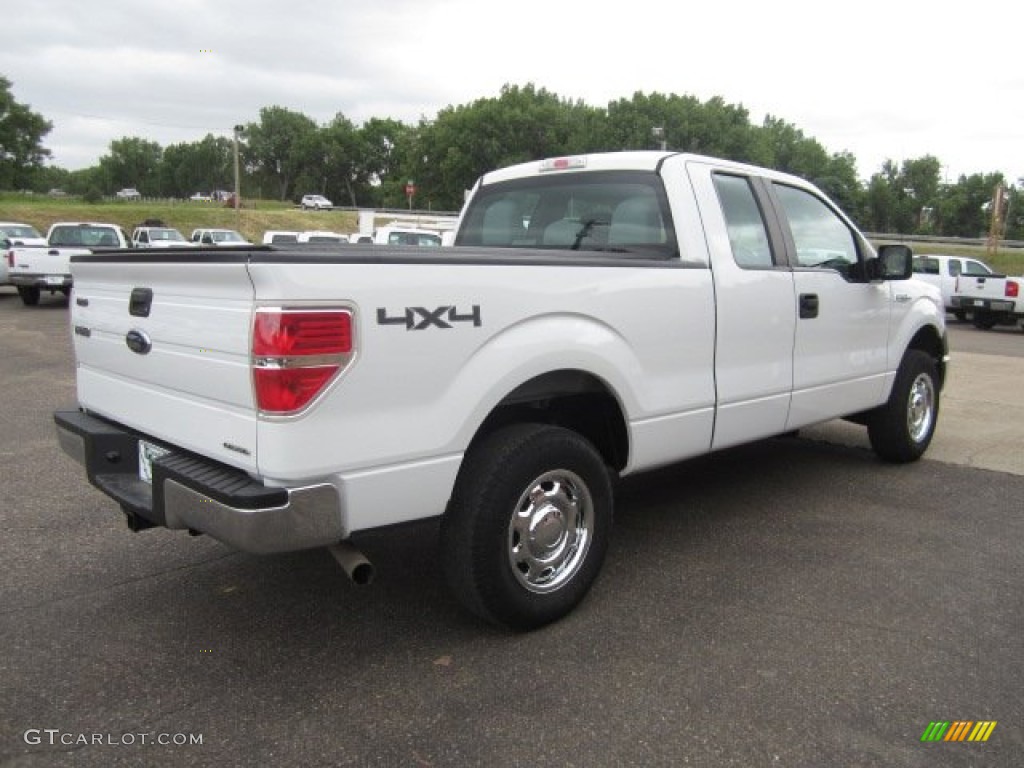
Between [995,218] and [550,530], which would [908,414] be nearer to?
[550,530]

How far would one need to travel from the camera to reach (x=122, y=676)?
2969 millimetres

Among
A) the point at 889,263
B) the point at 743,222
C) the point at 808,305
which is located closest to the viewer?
the point at 743,222

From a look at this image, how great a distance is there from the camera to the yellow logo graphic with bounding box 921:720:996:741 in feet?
8.72

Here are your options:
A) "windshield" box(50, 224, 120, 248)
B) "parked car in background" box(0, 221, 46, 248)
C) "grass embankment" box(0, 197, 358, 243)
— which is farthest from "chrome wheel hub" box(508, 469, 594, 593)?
"grass embankment" box(0, 197, 358, 243)

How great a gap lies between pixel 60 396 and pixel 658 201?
688 centimetres

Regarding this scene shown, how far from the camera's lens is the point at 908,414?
5.77 meters

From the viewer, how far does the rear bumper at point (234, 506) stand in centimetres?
253

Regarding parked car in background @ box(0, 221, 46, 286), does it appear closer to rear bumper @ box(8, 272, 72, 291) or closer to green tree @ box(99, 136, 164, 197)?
rear bumper @ box(8, 272, 72, 291)

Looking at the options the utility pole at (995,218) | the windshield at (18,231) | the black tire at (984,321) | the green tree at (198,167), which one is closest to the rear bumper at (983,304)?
the black tire at (984,321)

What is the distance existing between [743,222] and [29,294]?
18.7 meters

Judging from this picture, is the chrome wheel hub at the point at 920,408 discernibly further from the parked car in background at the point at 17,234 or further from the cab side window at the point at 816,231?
the parked car in background at the point at 17,234

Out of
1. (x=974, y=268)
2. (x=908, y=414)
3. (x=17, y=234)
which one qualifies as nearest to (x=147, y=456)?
(x=908, y=414)

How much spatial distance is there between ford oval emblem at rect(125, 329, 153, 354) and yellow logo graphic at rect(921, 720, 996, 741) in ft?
9.92

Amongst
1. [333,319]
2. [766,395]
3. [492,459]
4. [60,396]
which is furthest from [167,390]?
[60,396]
